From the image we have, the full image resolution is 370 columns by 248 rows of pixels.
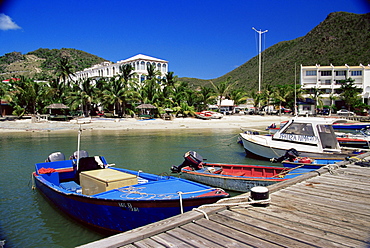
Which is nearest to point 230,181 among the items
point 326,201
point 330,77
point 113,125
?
point 326,201

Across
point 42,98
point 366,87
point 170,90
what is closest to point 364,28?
point 366,87

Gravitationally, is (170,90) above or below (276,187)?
above


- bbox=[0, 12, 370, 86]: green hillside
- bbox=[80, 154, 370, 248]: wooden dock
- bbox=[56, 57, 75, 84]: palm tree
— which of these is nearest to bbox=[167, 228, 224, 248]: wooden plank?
bbox=[80, 154, 370, 248]: wooden dock

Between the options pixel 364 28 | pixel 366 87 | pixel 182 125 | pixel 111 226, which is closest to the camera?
pixel 111 226

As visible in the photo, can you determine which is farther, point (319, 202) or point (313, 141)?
point (313, 141)

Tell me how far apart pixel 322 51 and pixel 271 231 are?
12425cm

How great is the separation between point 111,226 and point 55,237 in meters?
1.81

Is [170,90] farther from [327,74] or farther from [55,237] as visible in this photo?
[55,237]

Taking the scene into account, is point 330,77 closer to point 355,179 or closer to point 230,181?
point 230,181

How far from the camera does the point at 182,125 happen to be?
45844mm

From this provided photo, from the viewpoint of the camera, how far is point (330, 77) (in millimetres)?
69188

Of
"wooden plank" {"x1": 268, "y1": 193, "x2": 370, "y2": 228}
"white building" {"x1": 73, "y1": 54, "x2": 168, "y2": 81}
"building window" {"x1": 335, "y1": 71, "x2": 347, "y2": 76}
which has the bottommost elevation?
"wooden plank" {"x1": 268, "y1": 193, "x2": 370, "y2": 228}

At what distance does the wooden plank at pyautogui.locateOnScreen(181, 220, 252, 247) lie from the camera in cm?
411

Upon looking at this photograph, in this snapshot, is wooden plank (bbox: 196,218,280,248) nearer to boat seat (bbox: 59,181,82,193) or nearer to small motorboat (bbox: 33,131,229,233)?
A: small motorboat (bbox: 33,131,229,233)
